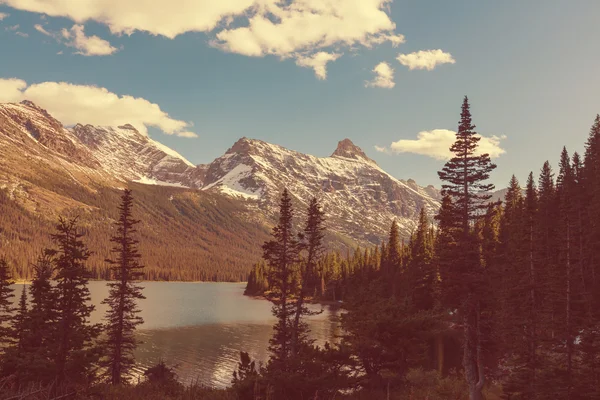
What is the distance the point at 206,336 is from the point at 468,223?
67.8 meters

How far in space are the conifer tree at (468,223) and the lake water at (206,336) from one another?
13.2 metres

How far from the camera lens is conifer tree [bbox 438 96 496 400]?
29.5 m

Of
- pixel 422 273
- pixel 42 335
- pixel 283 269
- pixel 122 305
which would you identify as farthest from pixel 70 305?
pixel 422 273

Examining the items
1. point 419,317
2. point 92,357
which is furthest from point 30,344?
point 419,317

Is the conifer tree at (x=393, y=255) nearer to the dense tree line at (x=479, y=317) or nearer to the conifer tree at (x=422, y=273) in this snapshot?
the conifer tree at (x=422, y=273)

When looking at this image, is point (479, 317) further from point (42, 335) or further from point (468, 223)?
point (42, 335)

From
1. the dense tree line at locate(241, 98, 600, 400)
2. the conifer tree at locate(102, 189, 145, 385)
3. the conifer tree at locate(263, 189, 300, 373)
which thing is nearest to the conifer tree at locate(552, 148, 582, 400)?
the dense tree line at locate(241, 98, 600, 400)

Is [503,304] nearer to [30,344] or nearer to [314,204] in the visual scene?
[314,204]

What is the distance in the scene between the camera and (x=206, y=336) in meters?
84.6

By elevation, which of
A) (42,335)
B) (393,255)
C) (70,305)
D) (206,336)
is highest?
(393,255)

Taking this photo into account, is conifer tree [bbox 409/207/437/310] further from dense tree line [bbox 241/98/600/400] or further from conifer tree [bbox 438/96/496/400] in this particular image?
conifer tree [bbox 438/96/496/400]

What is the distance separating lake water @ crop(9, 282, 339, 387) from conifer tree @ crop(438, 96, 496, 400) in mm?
13216

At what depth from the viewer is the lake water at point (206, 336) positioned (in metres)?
60.5

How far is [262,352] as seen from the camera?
70125mm
